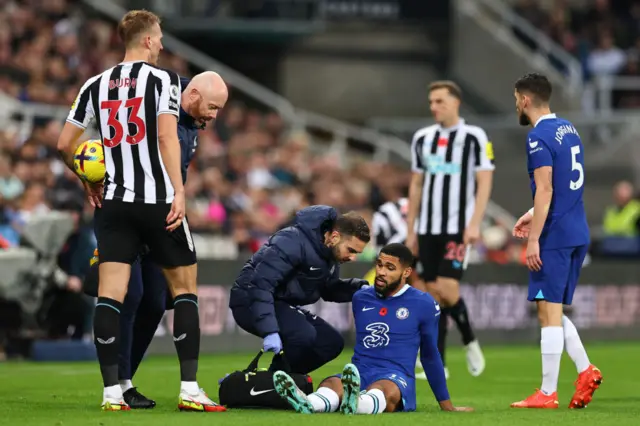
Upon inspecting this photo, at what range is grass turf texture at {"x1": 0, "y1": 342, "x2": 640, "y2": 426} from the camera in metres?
7.90

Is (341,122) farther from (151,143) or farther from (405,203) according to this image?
(151,143)

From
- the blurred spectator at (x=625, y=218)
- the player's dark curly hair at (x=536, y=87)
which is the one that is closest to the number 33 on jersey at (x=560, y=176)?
the player's dark curly hair at (x=536, y=87)

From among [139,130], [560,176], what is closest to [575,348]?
[560,176]

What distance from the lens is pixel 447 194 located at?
12.0 meters

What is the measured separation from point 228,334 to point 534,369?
4.01 metres

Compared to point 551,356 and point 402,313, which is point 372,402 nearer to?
point 402,313

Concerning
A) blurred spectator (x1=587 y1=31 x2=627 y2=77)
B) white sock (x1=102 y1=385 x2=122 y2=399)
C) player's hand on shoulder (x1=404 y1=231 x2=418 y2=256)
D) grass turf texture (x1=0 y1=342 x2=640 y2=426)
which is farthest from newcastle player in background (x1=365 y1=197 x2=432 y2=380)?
blurred spectator (x1=587 y1=31 x2=627 y2=77)

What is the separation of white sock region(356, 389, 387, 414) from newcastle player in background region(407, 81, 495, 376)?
3.49 m

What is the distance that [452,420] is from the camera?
7.97 m

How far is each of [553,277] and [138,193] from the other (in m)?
2.88

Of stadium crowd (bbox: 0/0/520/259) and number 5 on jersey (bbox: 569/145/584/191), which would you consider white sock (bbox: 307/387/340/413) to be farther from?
stadium crowd (bbox: 0/0/520/259)

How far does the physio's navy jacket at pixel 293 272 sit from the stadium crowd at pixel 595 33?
18.6m

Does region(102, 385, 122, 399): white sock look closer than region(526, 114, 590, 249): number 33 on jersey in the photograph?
Yes

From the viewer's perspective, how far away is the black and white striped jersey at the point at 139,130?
8344 mm
